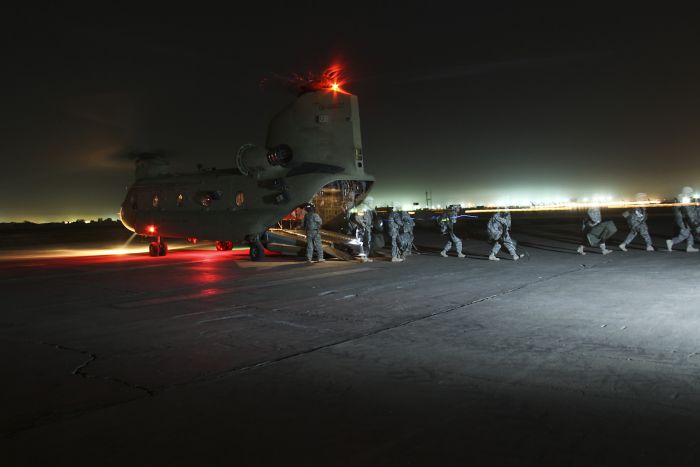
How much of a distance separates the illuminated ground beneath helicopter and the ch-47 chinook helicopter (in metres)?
5.97

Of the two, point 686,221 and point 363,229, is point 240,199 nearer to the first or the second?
point 363,229

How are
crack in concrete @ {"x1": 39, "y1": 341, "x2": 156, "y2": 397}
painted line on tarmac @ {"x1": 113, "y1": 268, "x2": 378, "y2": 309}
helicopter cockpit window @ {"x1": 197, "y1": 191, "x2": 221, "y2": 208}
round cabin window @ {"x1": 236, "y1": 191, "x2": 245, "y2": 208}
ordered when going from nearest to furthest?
crack in concrete @ {"x1": 39, "y1": 341, "x2": 156, "y2": 397}
painted line on tarmac @ {"x1": 113, "y1": 268, "x2": 378, "y2": 309}
round cabin window @ {"x1": 236, "y1": 191, "x2": 245, "y2": 208}
helicopter cockpit window @ {"x1": 197, "y1": 191, "x2": 221, "y2": 208}

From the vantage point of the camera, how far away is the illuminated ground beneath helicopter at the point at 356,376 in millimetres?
3364

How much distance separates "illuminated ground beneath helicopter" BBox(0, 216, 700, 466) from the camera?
336cm

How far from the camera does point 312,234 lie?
1525 cm

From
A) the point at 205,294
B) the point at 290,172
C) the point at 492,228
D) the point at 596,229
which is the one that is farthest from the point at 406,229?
the point at 205,294

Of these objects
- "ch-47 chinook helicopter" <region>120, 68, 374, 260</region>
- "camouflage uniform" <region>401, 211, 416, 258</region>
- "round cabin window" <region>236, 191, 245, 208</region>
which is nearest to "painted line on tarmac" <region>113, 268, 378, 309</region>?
"camouflage uniform" <region>401, 211, 416, 258</region>

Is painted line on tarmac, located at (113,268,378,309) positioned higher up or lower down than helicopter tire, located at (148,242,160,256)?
lower down

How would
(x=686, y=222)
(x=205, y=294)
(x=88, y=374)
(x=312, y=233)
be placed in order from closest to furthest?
(x=88, y=374) → (x=205, y=294) → (x=312, y=233) → (x=686, y=222)

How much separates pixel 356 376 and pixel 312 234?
10.6 m

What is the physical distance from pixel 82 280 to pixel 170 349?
7513mm

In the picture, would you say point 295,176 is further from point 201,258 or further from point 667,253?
point 667,253

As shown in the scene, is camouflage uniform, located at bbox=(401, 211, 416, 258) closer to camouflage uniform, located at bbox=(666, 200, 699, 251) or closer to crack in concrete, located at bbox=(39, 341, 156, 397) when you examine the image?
camouflage uniform, located at bbox=(666, 200, 699, 251)

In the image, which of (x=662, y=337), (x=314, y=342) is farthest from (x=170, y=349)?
(x=662, y=337)
